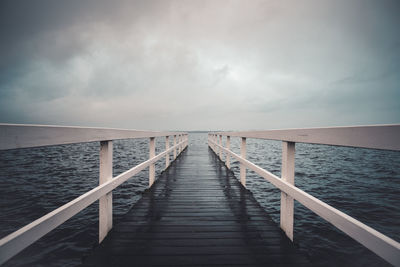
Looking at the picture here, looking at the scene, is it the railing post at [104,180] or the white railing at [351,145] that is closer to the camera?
the white railing at [351,145]

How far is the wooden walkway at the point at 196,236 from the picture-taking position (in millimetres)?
1411

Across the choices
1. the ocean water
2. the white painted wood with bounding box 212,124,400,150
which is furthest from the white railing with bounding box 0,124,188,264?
the white painted wood with bounding box 212,124,400,150

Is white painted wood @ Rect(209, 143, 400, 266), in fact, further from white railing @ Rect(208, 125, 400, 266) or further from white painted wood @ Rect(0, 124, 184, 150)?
white painted wood @ Rect(0, 124, 184, 150)

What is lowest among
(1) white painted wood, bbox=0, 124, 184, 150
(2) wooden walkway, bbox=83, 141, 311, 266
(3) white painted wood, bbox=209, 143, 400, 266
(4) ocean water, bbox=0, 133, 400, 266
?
(4) ocean water, bbox=0, 133, 400, 266

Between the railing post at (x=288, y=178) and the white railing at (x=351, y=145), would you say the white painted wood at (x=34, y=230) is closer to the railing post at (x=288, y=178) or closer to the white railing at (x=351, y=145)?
the white railing at (x=351, y=145)

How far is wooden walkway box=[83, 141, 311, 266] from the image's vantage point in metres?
1.41

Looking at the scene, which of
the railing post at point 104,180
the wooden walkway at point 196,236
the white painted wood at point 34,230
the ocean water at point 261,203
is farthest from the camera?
the ocean water at point 261,203

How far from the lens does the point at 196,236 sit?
175 centimetres

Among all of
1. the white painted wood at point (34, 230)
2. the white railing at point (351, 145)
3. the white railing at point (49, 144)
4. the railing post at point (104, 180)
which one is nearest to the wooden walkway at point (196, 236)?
the railing post at point (104, 180)

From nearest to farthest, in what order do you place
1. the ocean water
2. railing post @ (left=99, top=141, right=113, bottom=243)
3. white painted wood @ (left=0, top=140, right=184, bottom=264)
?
1. white painted wood @ (left=0, top=140, right=184, bottom=264)
2. railing post @ (left=99, top=141, right=113, bottom=243)
3. the ocean water

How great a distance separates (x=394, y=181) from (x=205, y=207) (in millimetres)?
9776

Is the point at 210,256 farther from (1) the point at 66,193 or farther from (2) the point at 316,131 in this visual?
(1) the point at 66,193

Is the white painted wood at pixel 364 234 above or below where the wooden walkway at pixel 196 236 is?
above

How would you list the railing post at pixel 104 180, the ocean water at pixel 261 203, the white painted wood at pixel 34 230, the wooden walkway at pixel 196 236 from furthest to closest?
1. the ocean water at pixel 261 203
2. the railing post at pixel 104 180
3. the wooden walkway at pixel 196 236
4. the white painted wood at pixel 34 230
